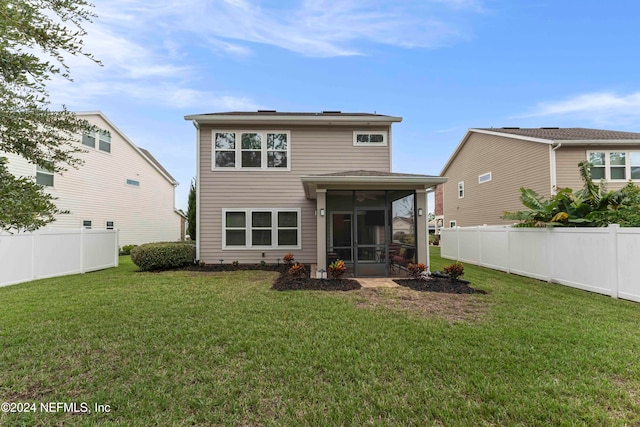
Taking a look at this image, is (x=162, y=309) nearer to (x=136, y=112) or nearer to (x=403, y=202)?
(x=403, y=202)

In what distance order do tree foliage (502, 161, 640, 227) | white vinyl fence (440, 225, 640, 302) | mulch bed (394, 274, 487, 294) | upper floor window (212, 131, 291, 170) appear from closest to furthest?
white vinyl fence (440, 225, 640, 302) < mulch bed (394, 274, 487, 294) < tree foliage (502, 161, 640, 227) < upper floor window (212, 131, 291, 170)

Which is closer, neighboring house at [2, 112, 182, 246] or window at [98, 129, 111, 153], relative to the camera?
neighboring house at [2, 112, 182, 246]

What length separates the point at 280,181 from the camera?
1134 centimetres

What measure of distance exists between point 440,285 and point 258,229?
22.8 feet

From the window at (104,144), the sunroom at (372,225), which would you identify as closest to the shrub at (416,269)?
the sunroom at (372,225)

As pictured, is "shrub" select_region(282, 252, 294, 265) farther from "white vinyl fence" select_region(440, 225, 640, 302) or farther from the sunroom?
"white vinyl fence" select_region(440, 225, 640, 302)

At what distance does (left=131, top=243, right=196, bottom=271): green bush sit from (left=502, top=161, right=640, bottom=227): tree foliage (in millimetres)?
11521

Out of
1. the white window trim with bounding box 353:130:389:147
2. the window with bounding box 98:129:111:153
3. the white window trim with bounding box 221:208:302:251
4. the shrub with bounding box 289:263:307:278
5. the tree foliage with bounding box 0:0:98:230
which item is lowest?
the shrub with bounding box 289:263:307:278

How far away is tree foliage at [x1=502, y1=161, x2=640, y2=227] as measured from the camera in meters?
7.26

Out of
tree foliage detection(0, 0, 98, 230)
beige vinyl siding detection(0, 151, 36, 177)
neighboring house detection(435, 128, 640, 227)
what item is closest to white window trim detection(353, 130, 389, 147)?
neighboring house detection(435, 128, 640, 227)

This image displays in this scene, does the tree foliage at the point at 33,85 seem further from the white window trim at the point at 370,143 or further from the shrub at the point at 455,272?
the white window trim at the point at 370,143

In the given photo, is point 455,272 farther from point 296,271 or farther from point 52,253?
point 52,253

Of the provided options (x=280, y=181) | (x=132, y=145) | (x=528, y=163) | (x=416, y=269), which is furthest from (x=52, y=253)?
(x=528, y=163)

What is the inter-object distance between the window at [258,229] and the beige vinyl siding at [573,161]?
480 inches
